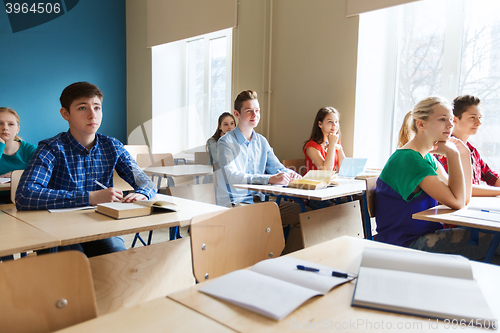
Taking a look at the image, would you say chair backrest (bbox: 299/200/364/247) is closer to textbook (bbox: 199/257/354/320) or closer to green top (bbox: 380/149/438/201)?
green top (bbox: 380/149/438/201)

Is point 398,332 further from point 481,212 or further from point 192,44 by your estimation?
point 192,44

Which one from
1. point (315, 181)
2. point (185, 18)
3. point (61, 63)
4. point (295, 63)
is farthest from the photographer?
point (61, 63)

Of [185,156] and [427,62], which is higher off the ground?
[427,62]

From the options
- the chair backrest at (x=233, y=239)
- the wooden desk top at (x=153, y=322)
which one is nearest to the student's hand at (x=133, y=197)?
the chair backrest at (x=233, y=239)

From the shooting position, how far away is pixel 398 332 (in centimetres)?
64

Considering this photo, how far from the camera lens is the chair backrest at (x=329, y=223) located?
1731 mm

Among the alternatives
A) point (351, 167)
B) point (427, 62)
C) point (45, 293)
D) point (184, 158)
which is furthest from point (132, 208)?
point (184, 158)

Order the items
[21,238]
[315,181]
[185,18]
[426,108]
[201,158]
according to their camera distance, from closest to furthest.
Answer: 1. [21,238]
2. [426,108]
3. [315,181]
4. [201,158]
5. [185,18]

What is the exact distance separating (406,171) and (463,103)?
41.0 inches

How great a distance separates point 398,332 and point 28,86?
597cm

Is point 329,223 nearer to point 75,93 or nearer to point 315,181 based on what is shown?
point 315,181

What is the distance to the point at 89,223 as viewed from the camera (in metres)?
1.41

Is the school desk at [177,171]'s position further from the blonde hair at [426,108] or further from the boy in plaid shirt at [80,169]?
the blonde hair at [426,108]

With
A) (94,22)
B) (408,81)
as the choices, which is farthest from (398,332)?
(94,22)
